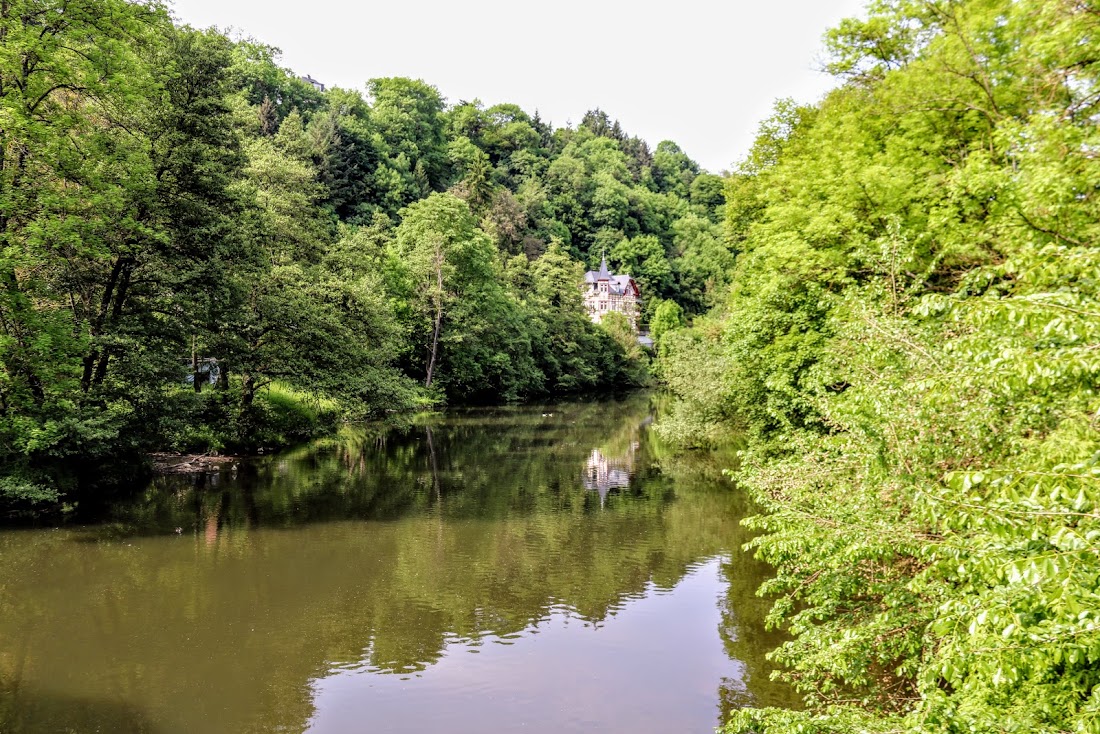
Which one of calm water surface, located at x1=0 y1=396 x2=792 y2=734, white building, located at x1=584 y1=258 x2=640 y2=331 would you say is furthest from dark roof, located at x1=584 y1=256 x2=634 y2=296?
calm water surface, located at x1=0 y1=396 x2=792 y2=734

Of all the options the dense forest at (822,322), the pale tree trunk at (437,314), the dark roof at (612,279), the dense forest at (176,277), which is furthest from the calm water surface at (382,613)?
the dark roof at (612,279)

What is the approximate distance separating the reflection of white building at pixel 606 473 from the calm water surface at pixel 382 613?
137 centimetres

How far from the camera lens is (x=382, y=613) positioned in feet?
44.3

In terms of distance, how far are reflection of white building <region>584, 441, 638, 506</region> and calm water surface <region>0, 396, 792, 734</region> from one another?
1.37 m

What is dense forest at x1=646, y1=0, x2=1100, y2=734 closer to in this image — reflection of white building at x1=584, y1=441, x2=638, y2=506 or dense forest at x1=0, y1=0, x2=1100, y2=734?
dense forest at x1=0, y1=0, x2=1100, y2=734

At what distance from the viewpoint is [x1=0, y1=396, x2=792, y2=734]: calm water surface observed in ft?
33.3

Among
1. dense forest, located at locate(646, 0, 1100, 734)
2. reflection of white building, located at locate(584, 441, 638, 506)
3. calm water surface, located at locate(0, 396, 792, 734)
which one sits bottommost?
calm water surface, located at locate(0, 396, 792, 734)

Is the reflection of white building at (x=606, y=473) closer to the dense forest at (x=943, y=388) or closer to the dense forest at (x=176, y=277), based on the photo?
the dense forest at (x=943, y=388)

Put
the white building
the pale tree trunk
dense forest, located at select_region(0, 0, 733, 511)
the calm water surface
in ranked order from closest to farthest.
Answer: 1. the calm water surface
2. dense forest, located at select_region(0, 0, 733, 511)
3. the pale tree trunk
4. the white building

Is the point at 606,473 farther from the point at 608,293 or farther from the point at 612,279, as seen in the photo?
the point at 612,279

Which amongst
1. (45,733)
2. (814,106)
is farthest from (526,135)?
(45,733)

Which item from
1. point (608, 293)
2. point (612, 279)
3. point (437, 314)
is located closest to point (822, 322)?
point (437, 314)

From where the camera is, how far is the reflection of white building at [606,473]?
82.1ft

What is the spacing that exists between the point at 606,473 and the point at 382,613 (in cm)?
1536
